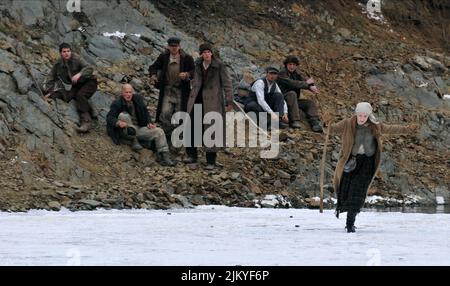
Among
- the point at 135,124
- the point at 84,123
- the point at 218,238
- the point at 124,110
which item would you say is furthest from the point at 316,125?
the point at 218,238

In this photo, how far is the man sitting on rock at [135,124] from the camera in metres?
20.3

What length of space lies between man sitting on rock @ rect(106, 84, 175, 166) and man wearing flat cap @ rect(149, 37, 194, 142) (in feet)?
2.39

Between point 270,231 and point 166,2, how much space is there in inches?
581

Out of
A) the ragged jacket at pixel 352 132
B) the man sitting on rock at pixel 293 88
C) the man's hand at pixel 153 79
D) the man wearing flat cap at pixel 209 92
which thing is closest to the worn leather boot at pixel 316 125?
the man sitting on rock at pixel 293 88

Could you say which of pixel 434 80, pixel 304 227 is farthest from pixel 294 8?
pixel 304 227

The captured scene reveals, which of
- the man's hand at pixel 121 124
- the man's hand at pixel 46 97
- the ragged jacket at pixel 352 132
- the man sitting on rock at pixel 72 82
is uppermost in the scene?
the man sitting on rock at pixel 72 82

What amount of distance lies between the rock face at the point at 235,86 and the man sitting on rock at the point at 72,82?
0.17m

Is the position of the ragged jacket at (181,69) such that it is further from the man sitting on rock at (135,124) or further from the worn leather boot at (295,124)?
the worn leather boot at (295,124)

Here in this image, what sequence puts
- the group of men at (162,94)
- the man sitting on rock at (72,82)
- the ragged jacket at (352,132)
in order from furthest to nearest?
1. the man sitting on rock at (72,82)
2. the group of men at (162,94)
3. the ragged jacket at (352,132)

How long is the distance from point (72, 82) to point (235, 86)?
4980 millimetres

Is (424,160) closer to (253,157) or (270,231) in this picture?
(253,157)

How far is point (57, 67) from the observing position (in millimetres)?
20984

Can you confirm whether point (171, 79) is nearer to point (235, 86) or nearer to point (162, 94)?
point (162, 94)

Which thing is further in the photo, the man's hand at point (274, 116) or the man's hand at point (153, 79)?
the man's hand at point (274, 116)
